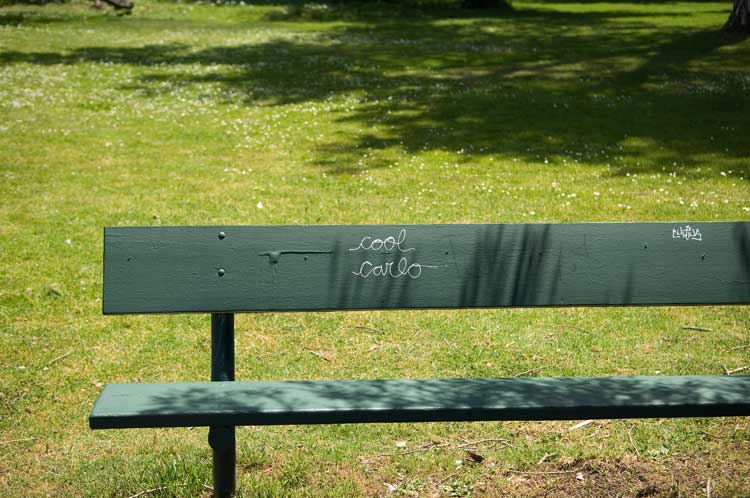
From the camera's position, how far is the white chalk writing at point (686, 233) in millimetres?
3818

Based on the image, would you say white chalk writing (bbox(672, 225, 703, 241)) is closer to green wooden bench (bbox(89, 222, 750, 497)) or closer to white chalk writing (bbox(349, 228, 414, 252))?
green wooden bench (bbox(89, 222, 750, 497))

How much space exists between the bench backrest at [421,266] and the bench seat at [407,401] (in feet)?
1.09

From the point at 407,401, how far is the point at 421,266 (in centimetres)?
59

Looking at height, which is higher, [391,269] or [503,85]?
[391,269]

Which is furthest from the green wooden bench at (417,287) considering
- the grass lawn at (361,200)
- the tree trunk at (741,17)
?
the tree trunk at (741,17)

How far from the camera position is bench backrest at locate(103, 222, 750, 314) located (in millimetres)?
3566

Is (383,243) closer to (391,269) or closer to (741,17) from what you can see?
(391,269)

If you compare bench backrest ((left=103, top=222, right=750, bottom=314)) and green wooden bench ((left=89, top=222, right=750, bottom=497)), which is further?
bench backrest ((left=103, top=222, right=750, bottom=314))

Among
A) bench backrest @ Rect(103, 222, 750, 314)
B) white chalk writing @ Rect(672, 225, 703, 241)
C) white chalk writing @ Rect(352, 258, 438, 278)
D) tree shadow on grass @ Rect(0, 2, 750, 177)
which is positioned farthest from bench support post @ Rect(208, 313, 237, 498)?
tree shadow on grass @ Rect(0, 2, 750, 177)

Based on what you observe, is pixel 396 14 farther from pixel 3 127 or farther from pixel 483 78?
pixel 3 127

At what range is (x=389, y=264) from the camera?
12.0ft

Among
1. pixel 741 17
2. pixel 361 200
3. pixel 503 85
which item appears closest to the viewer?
pixel 361 200

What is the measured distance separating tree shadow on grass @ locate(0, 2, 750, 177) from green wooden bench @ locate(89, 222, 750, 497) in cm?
605

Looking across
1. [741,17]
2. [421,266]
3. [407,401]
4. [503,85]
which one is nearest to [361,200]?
[421,266]
